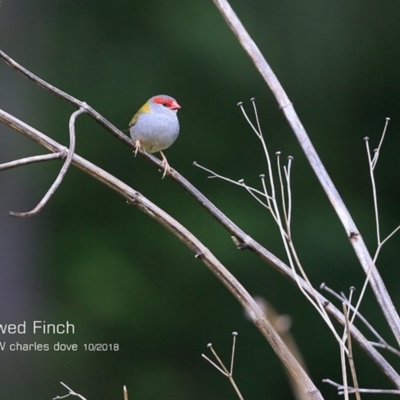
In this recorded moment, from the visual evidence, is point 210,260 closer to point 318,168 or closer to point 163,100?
point 318,168

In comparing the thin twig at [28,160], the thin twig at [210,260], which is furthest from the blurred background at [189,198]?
the thin twig at [28,160]

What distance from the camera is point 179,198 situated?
6.32 meters

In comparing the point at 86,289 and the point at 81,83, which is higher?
the point at 81,83

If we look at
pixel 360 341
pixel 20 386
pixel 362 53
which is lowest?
pixel 360 341

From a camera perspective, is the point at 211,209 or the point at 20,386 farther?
the point at 20,386

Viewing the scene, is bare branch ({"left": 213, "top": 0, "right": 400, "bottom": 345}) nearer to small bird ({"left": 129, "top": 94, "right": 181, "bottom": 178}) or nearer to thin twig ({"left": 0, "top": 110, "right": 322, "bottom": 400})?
thin twig ({"left": 0, "top": 110, "right": 322, "bottom": 400})

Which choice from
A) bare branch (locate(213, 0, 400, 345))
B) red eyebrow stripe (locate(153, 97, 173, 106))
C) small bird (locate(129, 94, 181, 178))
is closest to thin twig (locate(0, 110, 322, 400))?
bare branch (locate(213, 0, 400, 345))

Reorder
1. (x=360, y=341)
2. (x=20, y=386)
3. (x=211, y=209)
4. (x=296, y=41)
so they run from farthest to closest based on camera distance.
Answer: (x=296, y=41) → (x=20, y=386) → (x=211, y=209) → (x=360, y=341)

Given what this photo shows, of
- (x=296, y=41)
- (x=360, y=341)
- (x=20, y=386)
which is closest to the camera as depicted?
(x=360, y=341)

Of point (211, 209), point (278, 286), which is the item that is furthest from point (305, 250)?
point (211, 209)

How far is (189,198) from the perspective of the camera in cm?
629

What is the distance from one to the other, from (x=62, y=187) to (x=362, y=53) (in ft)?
8.61

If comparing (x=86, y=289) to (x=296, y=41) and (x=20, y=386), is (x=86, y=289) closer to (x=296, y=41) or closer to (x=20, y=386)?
(x=20, y=386)

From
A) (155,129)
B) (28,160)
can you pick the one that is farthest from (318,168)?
(155,129)
